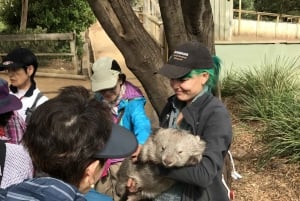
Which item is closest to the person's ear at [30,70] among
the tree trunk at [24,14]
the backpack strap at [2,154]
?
the backpack strap at [2,154]

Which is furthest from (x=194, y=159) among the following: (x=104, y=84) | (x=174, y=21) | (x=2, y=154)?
(x=174, y=21)

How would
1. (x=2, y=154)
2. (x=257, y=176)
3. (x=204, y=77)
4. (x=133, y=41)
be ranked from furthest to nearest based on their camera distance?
(x=257, y=176) < (x=133, y=41) < (x=204, y=77) < (x=2, y=154)

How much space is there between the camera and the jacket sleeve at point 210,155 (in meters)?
2.37

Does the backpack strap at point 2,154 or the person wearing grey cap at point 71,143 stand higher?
the person wearing grey cap at point 71,143

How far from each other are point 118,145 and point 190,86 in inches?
35.9

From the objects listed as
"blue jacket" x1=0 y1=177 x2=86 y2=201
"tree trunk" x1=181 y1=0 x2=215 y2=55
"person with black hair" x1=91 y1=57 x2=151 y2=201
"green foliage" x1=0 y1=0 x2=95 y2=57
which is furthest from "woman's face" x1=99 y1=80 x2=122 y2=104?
"green foliage" x1=0 y1=0 x2=95 y2=57

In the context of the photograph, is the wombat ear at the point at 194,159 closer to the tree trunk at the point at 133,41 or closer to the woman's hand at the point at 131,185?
the woman's hand at the point at 131,185

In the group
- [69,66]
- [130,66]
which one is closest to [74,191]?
[130,66]

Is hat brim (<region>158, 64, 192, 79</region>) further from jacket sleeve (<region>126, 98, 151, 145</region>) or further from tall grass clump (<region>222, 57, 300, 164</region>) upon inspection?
tall grass clump (<region>222, 57, 300, 164</region>)

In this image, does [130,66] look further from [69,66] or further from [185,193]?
[69,66]

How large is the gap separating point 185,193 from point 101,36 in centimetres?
1912

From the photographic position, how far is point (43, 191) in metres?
1.50

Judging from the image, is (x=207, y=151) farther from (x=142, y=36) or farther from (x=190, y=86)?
(x=142, y=36)

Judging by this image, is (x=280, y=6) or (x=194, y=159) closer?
(x=194, y=159)
